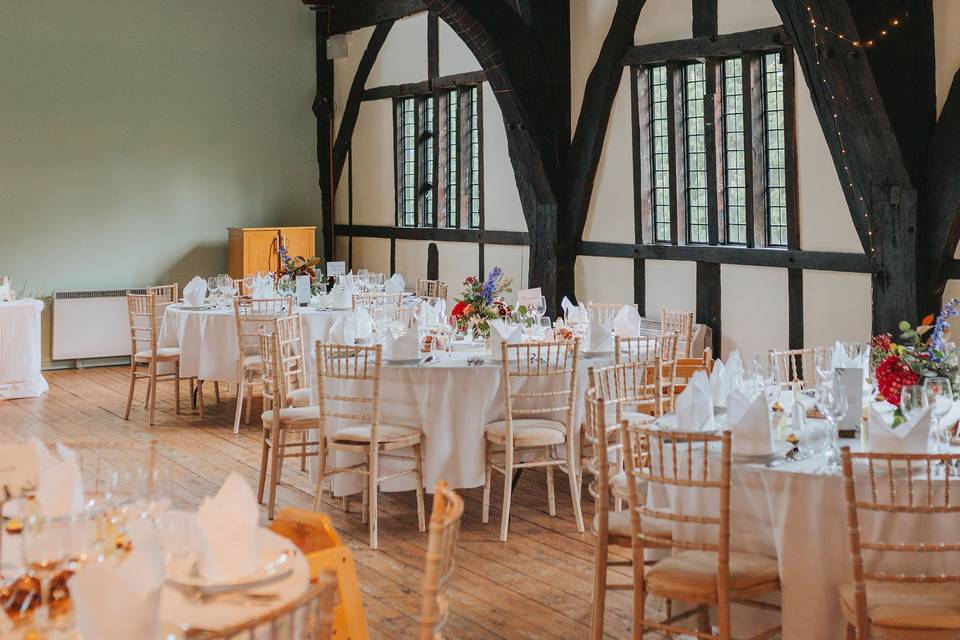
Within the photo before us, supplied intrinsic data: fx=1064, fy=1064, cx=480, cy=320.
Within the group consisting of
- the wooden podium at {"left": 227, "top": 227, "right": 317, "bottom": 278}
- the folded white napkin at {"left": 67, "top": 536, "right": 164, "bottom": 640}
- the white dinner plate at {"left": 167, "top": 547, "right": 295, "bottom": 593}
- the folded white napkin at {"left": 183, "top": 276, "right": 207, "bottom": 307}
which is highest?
the wooden podium at {"left": 227, "top": 227, "right": 317, "bottom": 278}

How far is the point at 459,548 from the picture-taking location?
582cm

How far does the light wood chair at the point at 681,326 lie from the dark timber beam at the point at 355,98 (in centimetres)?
642

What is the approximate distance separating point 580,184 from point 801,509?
6.94 meters

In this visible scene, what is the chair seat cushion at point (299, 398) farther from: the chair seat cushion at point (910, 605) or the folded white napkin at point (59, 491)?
the folded white napkin at point (59, 491)

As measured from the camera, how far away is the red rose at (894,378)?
436 cm

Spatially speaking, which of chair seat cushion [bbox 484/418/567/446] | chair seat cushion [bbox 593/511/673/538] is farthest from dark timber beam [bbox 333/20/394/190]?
chair seat cushion [bbox 593/511/673/538]

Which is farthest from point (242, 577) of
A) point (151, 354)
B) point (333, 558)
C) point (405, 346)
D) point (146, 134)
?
point (146, 134)

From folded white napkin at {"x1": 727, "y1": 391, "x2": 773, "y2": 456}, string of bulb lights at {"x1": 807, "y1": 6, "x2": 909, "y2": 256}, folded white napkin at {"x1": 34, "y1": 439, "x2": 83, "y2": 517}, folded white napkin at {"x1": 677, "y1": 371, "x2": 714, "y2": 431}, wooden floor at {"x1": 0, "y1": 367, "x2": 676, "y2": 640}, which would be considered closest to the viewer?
folded white napkin at {"x1": 34, "y1": 439, "x2": 83, "y2": 517}

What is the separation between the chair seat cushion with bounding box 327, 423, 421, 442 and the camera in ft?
19.6

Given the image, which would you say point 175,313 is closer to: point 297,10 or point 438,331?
point 438,331

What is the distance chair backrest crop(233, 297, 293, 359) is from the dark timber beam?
5406mm

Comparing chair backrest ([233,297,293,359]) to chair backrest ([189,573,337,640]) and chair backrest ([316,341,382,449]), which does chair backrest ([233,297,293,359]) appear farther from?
chair backrest ([189,573,337,640])

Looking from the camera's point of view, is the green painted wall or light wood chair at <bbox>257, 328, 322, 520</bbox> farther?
the green painted wall

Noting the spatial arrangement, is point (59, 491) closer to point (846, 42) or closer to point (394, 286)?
point (846, 42)
